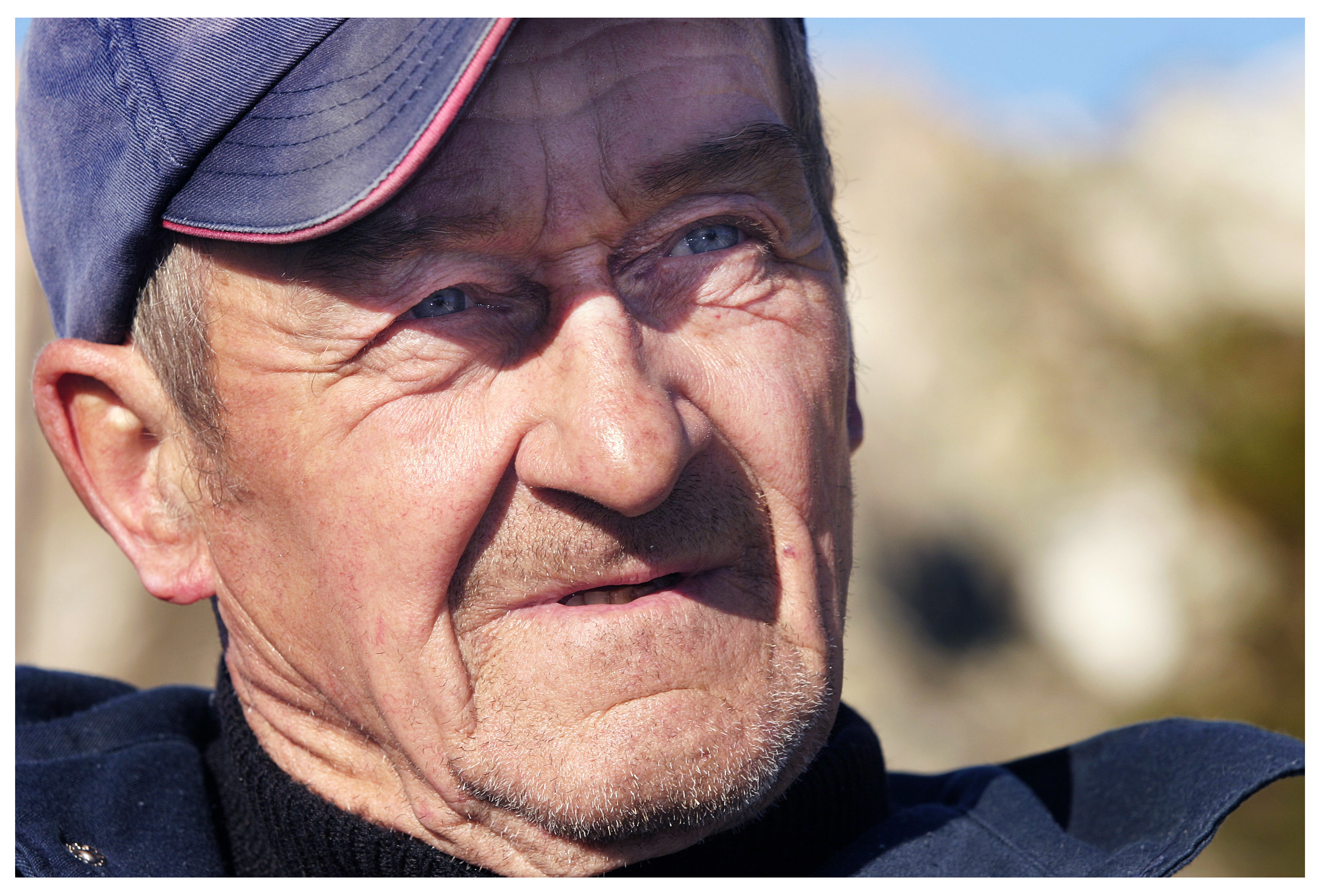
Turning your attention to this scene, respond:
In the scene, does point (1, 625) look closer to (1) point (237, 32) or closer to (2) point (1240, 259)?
(1) point (237, 32)

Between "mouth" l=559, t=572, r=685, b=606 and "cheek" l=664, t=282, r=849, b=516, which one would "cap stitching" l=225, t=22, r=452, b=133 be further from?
"mouth" l=559, t=572, r=685, b=606

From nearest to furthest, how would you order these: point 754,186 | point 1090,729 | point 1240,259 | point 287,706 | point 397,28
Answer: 1. point 397,28
2. point 754,186
3. point 287,706
4. point 1090,729
5. point 1240,259

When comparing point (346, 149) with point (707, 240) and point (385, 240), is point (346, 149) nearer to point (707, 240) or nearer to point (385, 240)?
point (385, 240)

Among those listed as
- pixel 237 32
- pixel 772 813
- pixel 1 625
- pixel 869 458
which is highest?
pixel 237 32

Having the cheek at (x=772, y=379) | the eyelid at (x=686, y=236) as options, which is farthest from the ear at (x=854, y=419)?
the eyelid at (x=686, y=236)

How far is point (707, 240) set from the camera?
197 cm

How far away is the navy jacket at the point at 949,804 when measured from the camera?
1.98m

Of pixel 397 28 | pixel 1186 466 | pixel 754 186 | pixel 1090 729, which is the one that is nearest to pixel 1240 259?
pixel 1186 466

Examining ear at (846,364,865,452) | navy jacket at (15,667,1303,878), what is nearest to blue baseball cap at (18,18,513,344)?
navy jacket at (15,667,1303,878)

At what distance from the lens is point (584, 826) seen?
1790 mm

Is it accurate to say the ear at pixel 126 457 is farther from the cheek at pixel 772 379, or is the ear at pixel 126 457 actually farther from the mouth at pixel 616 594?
the cheek at pixel 772 379

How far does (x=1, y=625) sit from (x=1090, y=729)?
7.06 meters

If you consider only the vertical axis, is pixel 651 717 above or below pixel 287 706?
above

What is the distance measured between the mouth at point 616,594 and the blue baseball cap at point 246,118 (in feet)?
2.27
